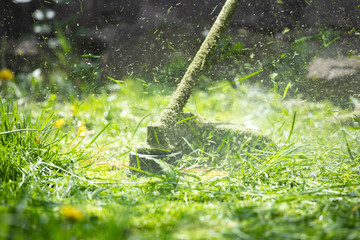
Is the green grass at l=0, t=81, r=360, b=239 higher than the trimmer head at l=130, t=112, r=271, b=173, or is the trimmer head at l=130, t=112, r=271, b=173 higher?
the green grass at l=0, t=81, r=360, b=239

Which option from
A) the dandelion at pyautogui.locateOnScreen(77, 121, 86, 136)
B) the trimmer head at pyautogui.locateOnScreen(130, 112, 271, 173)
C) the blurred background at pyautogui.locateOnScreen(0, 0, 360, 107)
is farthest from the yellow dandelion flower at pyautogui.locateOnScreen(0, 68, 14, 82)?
the trimmer head at pyautogui.locateOnScreen(130, 112, 271, 173)

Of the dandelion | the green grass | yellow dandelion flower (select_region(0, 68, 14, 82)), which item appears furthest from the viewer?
yellow dandelion flower (select_region(0, 68, 14, 82))

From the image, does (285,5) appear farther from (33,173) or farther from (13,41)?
(13,41)

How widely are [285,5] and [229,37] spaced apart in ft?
2.68

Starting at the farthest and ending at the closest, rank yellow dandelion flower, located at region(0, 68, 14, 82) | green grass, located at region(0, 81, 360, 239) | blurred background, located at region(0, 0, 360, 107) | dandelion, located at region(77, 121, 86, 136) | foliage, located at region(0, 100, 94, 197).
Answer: blurred background, located at region(0, 0, 360, 107) → yellow dandelion flower, located at region(0, 68, 14, 82) → dandelion, located at region(77, 121, 86, 136) → foliage, located at region(0, 100, 94, 197) → green grass, located at region(0, 81, 360, 239)

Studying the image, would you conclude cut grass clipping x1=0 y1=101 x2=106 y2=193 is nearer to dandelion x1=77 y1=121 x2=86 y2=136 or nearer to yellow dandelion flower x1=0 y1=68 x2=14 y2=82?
dandelion x1=77 y1=121 x2=86 y2=136

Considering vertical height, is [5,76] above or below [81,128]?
above

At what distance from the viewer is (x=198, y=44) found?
10.1ft

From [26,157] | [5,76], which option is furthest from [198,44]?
[26,157]

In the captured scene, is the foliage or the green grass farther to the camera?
the foliage

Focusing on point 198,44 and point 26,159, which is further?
point 198,44

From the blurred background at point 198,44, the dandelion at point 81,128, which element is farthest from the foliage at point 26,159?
the blurred background at point 198,44

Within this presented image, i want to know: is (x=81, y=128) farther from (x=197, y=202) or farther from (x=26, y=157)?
(x=197, y=202)

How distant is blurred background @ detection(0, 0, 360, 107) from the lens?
3.12m
